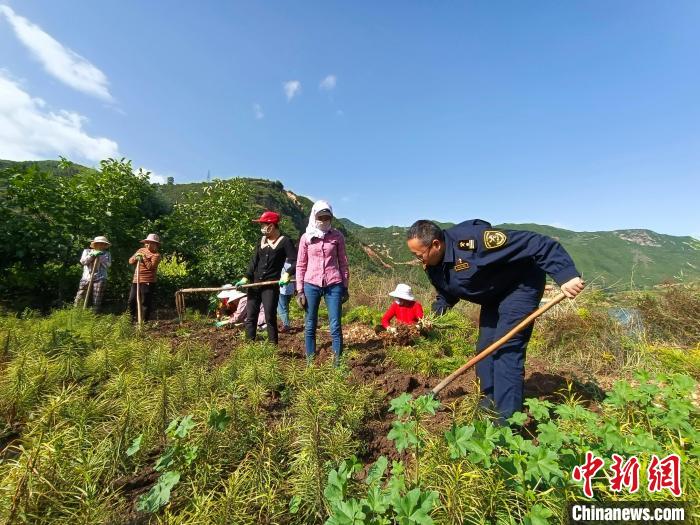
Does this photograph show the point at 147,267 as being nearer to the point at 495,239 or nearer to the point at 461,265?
the point at 461,265

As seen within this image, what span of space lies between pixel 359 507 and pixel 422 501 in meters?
0.23

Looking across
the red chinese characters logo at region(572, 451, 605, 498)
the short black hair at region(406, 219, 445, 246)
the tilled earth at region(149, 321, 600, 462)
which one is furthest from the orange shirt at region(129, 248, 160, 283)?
the red chinese characters logo at region(572, 451, 605, 498)

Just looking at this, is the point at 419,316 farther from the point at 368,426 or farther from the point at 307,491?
the point at 307,491

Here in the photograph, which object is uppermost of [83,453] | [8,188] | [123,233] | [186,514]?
[8,188]

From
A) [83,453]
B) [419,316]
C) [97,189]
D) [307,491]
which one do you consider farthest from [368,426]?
[97,189]

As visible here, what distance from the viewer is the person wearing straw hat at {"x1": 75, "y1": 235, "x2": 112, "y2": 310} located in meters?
6.74

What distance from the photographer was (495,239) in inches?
104

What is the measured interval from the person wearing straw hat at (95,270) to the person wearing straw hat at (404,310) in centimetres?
573

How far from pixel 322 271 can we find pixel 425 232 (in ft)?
5.14

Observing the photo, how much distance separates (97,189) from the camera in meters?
7.73

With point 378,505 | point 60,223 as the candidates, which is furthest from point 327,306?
point 60,223

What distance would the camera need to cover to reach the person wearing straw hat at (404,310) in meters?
5.39

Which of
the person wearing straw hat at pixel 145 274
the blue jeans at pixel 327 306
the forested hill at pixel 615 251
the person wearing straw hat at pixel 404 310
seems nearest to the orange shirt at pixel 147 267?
the person wearing straw hat at pixel 145 274

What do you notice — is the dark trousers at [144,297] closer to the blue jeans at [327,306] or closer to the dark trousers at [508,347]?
the blue jeans at [327,306]
